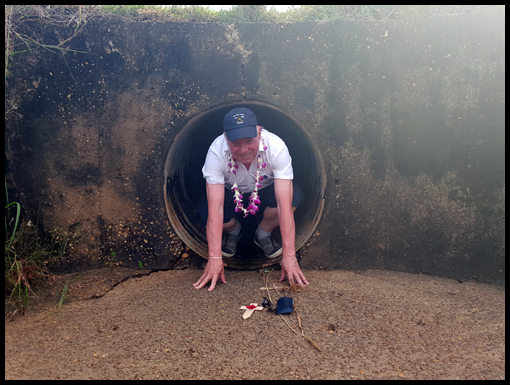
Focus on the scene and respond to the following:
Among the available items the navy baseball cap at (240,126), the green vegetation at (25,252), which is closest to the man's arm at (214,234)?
the navy baseball cap at (240,126)

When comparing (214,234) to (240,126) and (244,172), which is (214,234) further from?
(240,126)

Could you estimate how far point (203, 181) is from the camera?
5078 millimetres

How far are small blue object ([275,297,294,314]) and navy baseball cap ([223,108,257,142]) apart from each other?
1.23 m

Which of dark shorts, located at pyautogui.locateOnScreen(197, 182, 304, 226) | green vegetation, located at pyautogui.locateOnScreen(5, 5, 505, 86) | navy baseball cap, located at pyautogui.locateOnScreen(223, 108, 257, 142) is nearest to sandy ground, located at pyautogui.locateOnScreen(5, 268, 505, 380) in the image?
dark shorts, located at pyautogui.locateOnScreen(197, 182, 304, 226)

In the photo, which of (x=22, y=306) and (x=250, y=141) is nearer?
(x=22, y=306)

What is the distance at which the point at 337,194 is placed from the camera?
3771mm

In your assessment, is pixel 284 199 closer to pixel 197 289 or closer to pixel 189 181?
pixel 197 289

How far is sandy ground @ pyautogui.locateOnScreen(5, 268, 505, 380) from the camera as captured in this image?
2191 millimetres

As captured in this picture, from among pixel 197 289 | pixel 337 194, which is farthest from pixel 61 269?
pixel 337 194

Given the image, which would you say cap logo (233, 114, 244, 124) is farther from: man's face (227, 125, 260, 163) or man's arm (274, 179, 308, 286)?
man's arm (274, 179, 308, 286)

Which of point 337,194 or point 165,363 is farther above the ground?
point 337,194

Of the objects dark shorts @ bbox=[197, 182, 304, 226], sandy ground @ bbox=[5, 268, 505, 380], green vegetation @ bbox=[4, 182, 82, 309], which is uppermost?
dark shorts @ bbox=[197, 182, 304, 226]

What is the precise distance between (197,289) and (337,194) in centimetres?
149

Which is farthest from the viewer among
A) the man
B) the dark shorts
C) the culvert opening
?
the dark shorts
